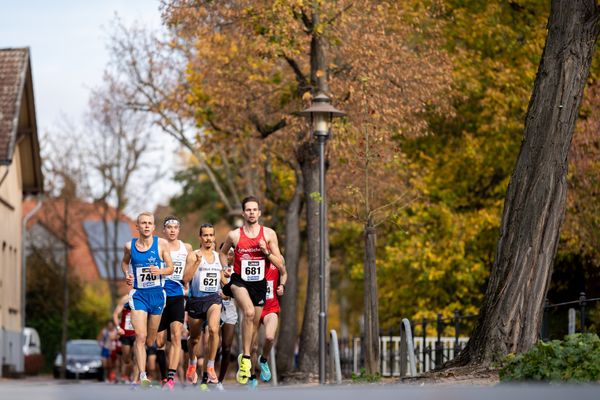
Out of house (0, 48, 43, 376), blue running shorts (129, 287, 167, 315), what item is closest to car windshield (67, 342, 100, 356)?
house (0, 48, 43, 376)

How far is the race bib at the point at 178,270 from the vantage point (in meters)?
18.0

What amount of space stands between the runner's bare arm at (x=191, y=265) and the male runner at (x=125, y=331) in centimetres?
411

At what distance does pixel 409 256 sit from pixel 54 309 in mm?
33435

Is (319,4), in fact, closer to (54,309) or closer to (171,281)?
(171,281)

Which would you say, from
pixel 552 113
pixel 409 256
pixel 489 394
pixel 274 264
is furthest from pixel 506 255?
pixel 409 256

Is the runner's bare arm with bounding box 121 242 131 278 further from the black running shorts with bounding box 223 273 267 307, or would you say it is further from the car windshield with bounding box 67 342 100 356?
the car windshield with bounding box 67 342 100 356

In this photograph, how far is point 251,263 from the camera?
1731 cm

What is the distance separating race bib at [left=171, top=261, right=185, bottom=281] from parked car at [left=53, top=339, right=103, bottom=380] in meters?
34.8

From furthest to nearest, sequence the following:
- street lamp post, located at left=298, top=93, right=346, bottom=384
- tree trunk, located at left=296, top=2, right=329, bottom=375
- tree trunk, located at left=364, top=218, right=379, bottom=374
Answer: tree trunk, located at left=296, top=2, right=329, bottom=375, tree trunk, located at left=364, top=218, right=379, bottom=374, street lamp post, located at left=298, top=93, right=346, bottom=384

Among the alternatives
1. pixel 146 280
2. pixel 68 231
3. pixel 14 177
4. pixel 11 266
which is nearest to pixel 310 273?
pixel 146 280

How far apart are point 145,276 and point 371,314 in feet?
23.6

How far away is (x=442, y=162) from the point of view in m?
40.9

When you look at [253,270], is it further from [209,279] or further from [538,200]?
[538,200]

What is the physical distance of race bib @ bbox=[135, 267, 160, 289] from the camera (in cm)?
1722
